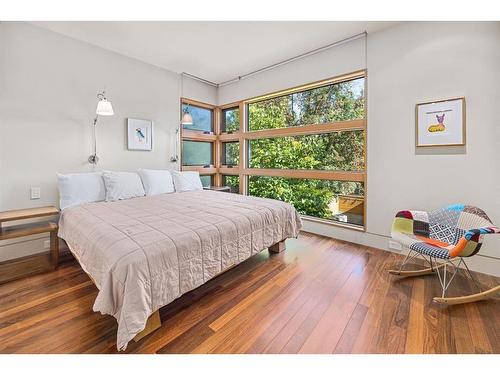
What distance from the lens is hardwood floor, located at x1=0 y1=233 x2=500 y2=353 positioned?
4.73 feet

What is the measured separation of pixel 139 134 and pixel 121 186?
42.5 inches

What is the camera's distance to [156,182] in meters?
3.47

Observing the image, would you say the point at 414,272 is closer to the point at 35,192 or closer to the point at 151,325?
the point at 151,325

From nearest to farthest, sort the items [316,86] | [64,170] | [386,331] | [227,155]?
[386,331] → [64,170] → [316,86] → [227,155]

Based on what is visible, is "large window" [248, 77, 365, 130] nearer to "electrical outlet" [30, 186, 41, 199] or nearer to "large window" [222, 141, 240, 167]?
"large window" [222, 141, 240, 167]

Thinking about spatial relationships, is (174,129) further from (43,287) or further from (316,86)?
(43,287)

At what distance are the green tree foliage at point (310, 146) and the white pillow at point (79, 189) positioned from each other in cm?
265

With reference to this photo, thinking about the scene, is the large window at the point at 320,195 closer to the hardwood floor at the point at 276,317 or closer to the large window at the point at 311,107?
the large window at the point at 311,107

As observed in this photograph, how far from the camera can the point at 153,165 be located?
3971mm

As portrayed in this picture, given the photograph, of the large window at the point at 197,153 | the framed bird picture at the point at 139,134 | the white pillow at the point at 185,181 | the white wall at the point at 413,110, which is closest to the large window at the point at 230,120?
the large window at the point at 197,153

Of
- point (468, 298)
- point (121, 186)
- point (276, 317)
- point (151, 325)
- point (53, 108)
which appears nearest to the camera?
point (151, 325)

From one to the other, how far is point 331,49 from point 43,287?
175 inches

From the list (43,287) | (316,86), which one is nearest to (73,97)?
(43,287)

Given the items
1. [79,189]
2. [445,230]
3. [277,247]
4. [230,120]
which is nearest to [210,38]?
[230,120]
